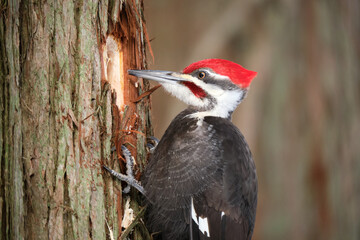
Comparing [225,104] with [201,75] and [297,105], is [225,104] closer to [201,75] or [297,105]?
[201,75]

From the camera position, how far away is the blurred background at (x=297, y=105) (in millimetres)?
4406

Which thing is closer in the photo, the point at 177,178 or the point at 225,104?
the point at 177,178

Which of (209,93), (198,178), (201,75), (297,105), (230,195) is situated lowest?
(230,195)

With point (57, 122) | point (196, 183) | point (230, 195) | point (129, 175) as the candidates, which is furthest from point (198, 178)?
point (57, 122)

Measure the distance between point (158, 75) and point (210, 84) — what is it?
353 millimetres

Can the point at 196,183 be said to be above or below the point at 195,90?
below

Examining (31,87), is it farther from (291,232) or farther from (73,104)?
(291,232)

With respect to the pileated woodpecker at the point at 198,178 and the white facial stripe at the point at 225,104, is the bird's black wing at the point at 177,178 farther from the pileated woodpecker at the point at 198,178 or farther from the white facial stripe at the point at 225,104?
the white facial stripe at the point at 225,104

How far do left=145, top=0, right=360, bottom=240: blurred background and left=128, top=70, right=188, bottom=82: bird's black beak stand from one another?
172 centimetres

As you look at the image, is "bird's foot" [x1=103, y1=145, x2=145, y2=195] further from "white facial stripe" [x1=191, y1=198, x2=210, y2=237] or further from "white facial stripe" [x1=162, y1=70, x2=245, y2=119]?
"white facial stripe" [x1=162, y1=70, x2=245, y2=119]

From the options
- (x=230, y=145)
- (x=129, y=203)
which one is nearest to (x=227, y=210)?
(x=230, y=145)

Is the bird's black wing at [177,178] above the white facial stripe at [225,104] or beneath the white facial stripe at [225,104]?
beneath

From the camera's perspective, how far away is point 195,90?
2.51m

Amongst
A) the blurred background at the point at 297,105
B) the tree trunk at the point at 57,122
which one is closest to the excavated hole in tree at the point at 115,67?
the tree trunk at the point at 57,122
